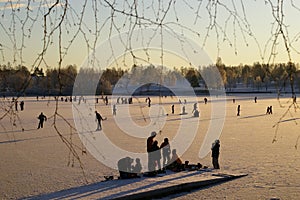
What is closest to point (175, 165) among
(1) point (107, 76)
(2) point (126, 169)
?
(2) point (126, 169)

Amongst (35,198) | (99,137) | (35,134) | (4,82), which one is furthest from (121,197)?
(35,134)

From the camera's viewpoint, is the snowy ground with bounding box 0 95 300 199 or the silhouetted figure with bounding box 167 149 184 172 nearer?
the snowy ground with bounding box 0 95 300 199

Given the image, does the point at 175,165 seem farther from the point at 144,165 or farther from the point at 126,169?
the point at 126,169

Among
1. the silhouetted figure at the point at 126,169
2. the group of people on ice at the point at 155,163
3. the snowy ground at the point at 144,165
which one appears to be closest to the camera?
the snowy ground at the point at 144,165

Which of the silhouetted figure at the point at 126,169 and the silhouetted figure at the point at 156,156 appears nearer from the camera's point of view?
the silhouetted figure at the point at 126,169

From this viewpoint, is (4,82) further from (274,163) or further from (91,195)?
(274,163)

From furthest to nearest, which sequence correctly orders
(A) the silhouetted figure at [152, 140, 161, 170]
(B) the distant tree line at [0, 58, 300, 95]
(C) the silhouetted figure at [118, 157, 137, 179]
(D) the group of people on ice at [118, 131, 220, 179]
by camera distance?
(A) the silhouetted figure at [152, 140, 161, 170] < (D) the group of people on ice at [118, 131, 220, 179] < (C) the silhouetted figure at [118, 157, 137, 179] < (B) the distant tree line at [0, 58, 300, 95]

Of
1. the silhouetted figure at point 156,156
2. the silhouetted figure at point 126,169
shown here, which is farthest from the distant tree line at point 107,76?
the silhouetted figure at point 156,156

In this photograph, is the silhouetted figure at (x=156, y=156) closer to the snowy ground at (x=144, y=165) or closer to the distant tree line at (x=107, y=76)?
the snowy ground at (x=144, y=165)

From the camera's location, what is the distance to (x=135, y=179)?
9242mm

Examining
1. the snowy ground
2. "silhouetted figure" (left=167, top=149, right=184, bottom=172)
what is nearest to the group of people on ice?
"silhouetted figure" (left=167, top=149, right=184, bottom=172)

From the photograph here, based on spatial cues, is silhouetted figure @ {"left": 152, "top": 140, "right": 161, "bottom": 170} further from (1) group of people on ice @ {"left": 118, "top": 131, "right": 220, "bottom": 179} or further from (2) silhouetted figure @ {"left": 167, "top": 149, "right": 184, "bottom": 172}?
(2) silhouetted figure @ {"left": 167, "top": 149, "right": 184, "bottom": 172}

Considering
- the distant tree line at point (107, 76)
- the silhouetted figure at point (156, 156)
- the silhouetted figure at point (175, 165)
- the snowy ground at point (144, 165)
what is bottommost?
the snowy ground at point (144, 165)

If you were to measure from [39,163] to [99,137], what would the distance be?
23.3 ft
